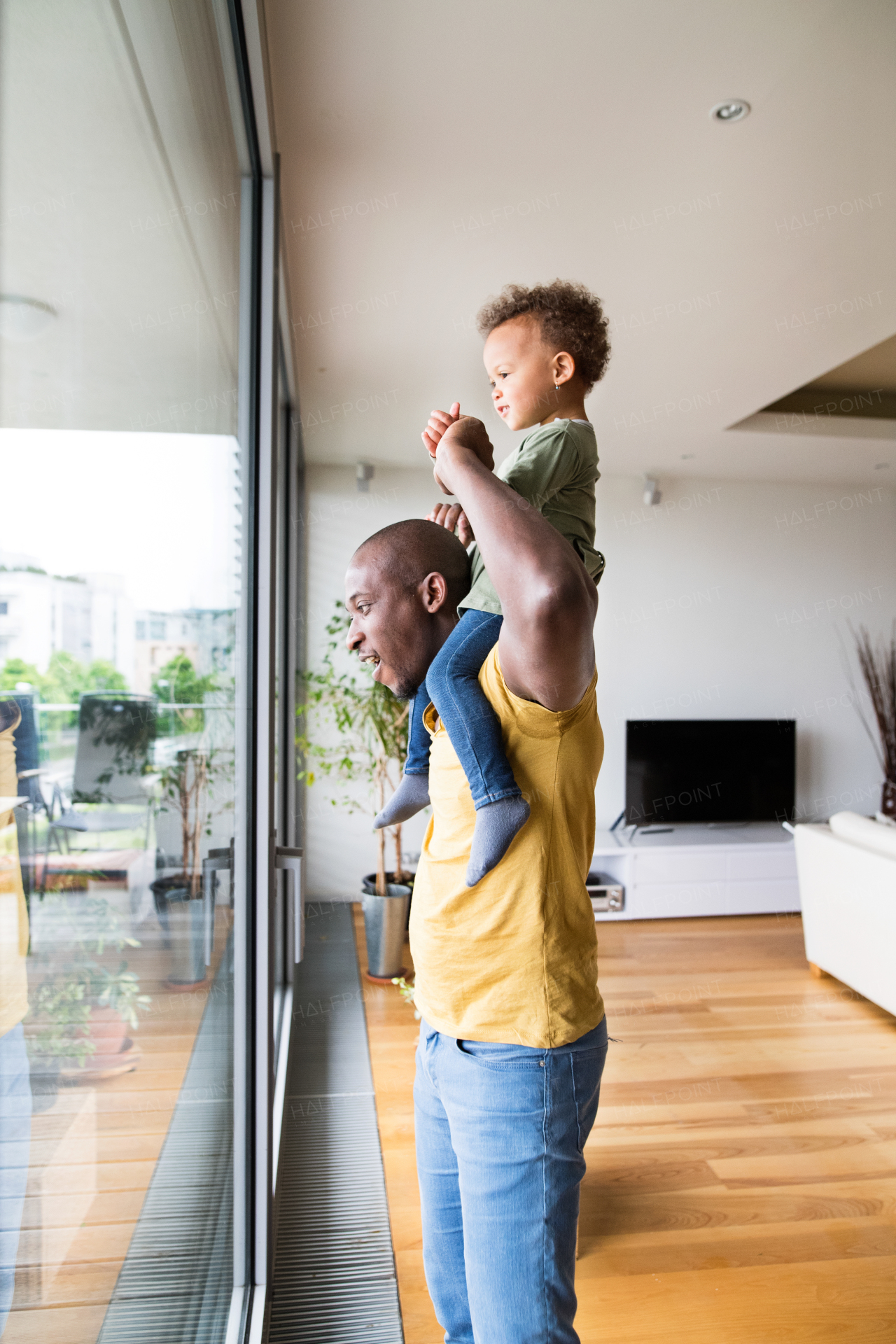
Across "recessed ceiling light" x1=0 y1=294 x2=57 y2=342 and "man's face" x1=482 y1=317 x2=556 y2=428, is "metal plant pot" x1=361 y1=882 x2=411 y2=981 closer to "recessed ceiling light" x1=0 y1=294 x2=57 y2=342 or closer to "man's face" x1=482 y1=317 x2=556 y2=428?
"man's face" x1=482 y1=317 x2=556 y2=428

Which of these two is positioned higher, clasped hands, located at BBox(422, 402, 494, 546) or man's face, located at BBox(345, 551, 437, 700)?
clasped hands, located at BBox(422, 402, 494, 546)

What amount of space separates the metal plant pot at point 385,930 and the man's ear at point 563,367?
3003mm

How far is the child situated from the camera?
73cm

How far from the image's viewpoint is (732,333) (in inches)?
119

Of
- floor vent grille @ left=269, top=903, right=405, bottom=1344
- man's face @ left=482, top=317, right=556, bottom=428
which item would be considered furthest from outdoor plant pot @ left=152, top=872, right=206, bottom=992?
floor vent grille @ left=269, top=903, right=405, bottom=1344

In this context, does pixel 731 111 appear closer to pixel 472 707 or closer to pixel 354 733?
pixel 472 707

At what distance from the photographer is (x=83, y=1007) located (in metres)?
0.56

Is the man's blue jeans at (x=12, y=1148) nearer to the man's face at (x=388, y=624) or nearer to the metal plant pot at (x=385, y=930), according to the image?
the man's face at (x=388, y=624)

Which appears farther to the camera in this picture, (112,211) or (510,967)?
(510,967)

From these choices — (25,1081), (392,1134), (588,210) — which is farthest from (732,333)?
(25,1081)

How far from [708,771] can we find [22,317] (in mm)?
5088

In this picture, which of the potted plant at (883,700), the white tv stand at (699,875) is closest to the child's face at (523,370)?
the white tv stand at (699,875)

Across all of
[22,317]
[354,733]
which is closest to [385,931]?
[354,733]

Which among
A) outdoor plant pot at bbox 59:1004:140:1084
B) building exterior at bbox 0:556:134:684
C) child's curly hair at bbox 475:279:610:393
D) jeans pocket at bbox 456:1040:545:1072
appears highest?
child's curly hair at bbox 475:279:610:393
